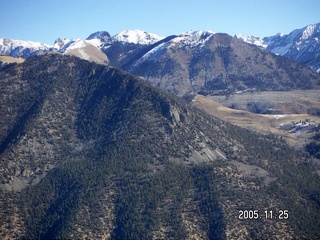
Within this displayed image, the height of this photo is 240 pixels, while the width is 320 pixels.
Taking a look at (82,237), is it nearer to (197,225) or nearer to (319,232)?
(197,225)

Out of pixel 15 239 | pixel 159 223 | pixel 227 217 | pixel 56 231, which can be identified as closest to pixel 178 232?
pixel 159 223

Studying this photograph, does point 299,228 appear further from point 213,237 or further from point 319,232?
point 213,237

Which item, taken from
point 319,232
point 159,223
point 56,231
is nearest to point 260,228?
point 319,232

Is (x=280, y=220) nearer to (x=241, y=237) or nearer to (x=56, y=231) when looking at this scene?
(x=241, y=237)

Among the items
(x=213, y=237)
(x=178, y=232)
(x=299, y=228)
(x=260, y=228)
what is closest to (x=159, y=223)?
(x=178, y=232)

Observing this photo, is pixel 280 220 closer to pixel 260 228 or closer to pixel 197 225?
pixel 260 228

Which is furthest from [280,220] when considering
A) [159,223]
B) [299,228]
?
[159,223]
